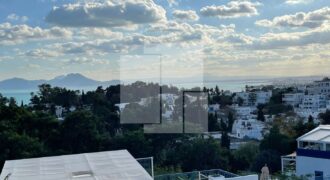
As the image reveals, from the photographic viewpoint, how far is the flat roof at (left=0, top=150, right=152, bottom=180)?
5.21 meters

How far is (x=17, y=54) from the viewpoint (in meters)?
17.2

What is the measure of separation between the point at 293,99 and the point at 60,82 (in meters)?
12.0

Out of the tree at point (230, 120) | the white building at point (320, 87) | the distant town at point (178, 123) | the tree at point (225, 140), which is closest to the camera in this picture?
the distant town at point (178, 123)

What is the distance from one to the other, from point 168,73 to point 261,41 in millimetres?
6446

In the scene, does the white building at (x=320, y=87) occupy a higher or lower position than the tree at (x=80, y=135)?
higher

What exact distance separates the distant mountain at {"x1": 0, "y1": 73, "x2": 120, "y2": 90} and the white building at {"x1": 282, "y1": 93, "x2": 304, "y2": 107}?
33.2 feet

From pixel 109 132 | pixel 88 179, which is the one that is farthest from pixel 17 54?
pixel 88 179

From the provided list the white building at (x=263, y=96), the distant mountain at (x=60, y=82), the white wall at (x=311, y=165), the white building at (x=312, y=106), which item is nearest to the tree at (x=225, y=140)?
the distant mountain at (x=60, y=82)

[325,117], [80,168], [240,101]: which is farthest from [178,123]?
[240,101]

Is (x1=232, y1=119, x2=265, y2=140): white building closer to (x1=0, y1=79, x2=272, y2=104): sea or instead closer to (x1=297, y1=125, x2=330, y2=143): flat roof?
(x1=0, y1=79, x2=272, y2=104): sea

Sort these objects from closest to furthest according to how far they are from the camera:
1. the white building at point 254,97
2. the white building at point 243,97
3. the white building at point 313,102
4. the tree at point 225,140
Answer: the tree at point 225,140, the white building at point 243,97, the white building at point 254,97, the white building at point 313,102

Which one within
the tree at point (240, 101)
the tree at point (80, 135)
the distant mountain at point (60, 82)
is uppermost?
the distant mountain at point (60, 82)

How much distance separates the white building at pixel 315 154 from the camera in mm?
8922

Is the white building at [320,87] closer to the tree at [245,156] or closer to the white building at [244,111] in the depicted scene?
the white building at [244,111]
